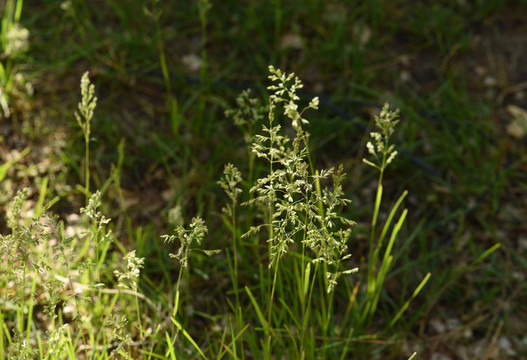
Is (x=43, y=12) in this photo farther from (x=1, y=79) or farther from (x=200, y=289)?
(x=200, y=289)

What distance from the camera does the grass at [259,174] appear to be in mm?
2195

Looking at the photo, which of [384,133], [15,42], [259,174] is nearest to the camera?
[384,133]

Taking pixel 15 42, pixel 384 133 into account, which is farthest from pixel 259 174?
pixel 15 42

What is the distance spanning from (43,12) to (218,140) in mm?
1440

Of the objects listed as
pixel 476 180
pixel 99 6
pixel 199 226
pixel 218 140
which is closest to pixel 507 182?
pixel 476 180

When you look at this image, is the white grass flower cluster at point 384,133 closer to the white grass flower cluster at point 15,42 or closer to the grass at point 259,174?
the grass at point 259,174

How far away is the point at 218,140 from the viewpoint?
2990 mm

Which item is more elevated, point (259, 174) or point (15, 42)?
point (15, 42)

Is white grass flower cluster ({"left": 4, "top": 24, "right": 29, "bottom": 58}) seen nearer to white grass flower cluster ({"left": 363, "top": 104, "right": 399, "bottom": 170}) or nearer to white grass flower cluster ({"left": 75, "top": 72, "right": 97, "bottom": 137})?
white grass flower cluster ({"left": 75, "top": 72, "right": 97, "bottom": 137})

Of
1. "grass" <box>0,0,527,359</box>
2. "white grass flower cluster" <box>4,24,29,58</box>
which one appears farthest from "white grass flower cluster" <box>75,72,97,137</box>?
"white grass flower cluster" <box>4,24,29,58</box>

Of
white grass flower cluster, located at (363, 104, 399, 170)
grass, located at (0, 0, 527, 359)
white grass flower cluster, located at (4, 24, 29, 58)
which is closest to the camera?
white grass flower cluster, located at (363, 104, 399, 170)

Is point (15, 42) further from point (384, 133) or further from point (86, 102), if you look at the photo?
point (384, 133)

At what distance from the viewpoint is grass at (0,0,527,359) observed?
7.20ft

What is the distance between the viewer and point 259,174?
2666 mm
